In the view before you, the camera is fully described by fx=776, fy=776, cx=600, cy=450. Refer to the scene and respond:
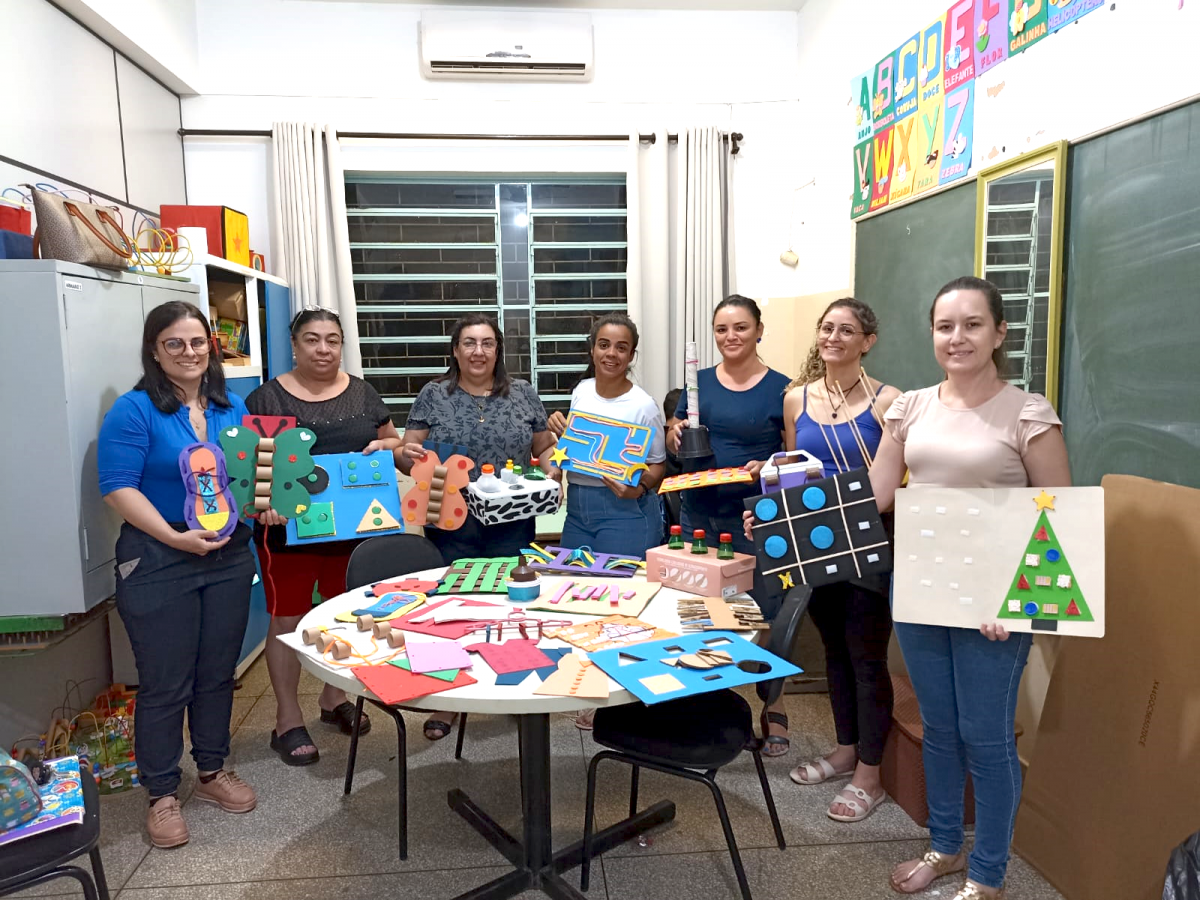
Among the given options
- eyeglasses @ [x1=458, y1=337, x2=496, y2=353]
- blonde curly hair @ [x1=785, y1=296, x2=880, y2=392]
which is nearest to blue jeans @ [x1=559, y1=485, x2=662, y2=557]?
eyeglasses @ [x1=458, y1=337, x2=496, y2=353]

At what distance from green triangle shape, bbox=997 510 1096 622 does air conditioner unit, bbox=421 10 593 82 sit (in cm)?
377

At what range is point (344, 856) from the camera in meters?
2.24

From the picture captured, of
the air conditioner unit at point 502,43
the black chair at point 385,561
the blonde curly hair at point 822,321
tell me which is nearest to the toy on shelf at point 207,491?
the black chair at point 385,561

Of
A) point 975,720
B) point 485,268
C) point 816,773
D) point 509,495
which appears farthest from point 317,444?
point 485,268

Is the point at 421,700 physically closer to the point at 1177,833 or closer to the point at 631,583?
the point at 631,583

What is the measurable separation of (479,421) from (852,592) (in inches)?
54.0

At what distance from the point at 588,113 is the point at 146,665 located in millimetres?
3737

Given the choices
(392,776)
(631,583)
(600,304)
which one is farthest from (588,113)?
(392,776)

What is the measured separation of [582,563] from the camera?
244 centimetres

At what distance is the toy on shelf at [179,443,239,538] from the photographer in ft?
7.30

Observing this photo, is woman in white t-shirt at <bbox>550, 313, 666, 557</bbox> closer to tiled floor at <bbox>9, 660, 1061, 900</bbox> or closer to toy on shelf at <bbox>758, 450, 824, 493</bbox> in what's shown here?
toy on shelf at <bbox>758, 450, 824, 493</bbox>

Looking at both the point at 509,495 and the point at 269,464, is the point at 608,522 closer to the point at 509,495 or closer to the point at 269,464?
the point at 509,495

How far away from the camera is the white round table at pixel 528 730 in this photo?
1.57m

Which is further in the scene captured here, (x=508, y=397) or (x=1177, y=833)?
(x=508, y=397)
